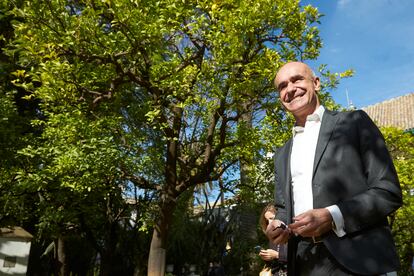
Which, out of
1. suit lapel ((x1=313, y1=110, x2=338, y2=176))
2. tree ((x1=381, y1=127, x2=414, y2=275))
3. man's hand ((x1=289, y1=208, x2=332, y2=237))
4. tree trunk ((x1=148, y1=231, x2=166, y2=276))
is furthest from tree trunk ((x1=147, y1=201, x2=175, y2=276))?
man's hand ((x1=289, y1=208, x2=332, y2=237))

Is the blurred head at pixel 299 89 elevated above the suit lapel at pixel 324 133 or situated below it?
above

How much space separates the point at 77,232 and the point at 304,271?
16.5 m

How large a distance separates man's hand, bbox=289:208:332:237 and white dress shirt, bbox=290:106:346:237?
29 centimetres

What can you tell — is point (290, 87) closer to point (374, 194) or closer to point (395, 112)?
point (374, 194)

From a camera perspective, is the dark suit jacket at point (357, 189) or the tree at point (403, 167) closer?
the dark suit jacket at point (357, 189)

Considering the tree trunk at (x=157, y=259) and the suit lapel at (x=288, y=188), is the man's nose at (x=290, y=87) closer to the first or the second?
the suit lapel at (x=288, y=188)

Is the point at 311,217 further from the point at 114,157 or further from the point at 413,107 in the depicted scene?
the point at 413,107

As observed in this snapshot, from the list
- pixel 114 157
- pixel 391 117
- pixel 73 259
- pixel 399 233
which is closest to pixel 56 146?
pixel 114 157

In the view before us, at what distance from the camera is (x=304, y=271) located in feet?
6.26

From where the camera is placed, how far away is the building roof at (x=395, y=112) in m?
23.0

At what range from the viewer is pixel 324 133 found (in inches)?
80.1

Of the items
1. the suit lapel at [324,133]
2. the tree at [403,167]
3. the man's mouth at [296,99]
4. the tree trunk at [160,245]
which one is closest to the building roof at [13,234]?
the tree trunk at [160,245]

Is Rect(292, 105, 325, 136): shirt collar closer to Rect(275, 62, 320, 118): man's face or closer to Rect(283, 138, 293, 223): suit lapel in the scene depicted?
Rect(275, 62, 320, 118): man's face

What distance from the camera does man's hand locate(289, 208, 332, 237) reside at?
5.37 feet
